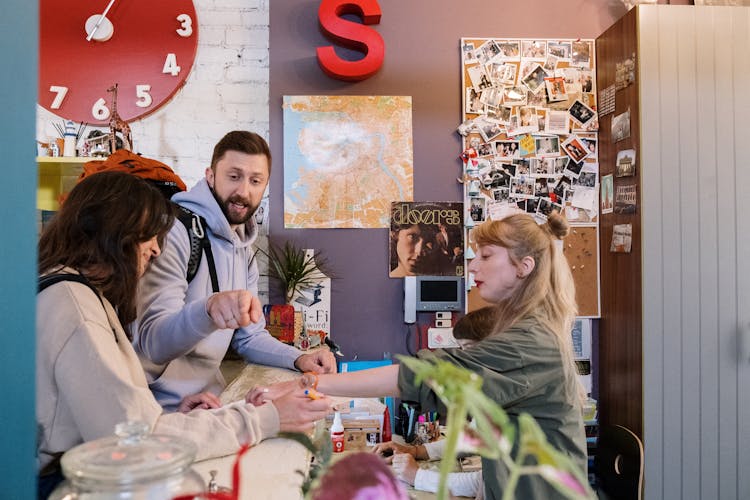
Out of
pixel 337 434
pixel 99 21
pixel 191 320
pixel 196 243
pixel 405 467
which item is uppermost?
pixel 99 21

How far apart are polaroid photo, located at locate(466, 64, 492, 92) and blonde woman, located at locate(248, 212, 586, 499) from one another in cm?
156

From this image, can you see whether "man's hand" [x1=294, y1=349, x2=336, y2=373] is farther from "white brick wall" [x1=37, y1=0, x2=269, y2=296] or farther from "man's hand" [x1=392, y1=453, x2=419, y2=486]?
"white brick wall" [x1=37, y1=0, x2=269, y2=296]

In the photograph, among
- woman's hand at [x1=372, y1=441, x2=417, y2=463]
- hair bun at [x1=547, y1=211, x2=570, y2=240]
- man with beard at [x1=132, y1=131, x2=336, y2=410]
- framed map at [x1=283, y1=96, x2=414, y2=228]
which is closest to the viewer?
man with beard at [x1=132, y1=131, x2=336, y2=410]

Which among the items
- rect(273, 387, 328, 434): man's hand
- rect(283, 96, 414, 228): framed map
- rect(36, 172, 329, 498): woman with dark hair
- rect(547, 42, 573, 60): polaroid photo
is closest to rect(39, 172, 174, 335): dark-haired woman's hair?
rect(36, 172, 329, 498): woman with dark hair

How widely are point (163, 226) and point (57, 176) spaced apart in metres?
2.03

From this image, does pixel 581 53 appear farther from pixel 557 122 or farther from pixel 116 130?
pixel 116 130

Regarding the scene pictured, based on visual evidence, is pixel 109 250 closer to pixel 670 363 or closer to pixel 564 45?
pixel 670 363

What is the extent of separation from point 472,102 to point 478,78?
14 centimetres

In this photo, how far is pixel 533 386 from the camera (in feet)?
5.45

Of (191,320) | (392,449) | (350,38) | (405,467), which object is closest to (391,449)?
(392,449)

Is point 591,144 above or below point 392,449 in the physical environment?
above

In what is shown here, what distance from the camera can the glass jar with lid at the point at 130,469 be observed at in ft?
1.65

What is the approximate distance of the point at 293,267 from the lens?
10.3ft

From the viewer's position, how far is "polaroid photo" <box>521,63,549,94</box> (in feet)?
11.2
